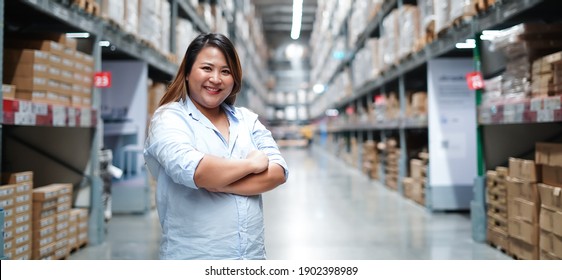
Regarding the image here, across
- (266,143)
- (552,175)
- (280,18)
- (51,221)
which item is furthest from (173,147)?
(280,18)

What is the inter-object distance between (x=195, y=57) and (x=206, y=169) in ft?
1.22

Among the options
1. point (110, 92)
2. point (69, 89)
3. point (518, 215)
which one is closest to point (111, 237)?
point (69, 89)

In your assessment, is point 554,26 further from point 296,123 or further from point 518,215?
point 296,123

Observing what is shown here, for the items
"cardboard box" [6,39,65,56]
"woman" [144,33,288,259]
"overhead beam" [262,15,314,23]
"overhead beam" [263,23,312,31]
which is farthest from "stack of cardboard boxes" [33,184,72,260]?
"overhead beam" [263,23,312,31]

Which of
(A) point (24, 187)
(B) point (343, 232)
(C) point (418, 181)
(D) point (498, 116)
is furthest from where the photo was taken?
(C) point (418, 181)

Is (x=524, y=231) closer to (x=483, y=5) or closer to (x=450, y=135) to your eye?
(x=483, y=5)

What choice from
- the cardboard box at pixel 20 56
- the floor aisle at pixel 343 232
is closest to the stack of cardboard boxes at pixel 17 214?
the floor aisle at pixel 343 232

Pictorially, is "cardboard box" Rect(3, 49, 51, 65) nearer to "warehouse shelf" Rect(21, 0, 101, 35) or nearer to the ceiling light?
"warehouse shelf" Rect(21, 0, 101, 35)

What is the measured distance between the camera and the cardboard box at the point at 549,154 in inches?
112

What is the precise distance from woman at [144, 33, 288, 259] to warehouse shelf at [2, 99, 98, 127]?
5.33ft

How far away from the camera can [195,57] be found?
56.4 inches

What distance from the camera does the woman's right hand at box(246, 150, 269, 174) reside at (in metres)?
1.38

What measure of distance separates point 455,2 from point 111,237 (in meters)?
3.79

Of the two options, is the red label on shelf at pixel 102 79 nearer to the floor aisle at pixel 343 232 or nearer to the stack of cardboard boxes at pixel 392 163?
the floor aisle at pixel 343 232
